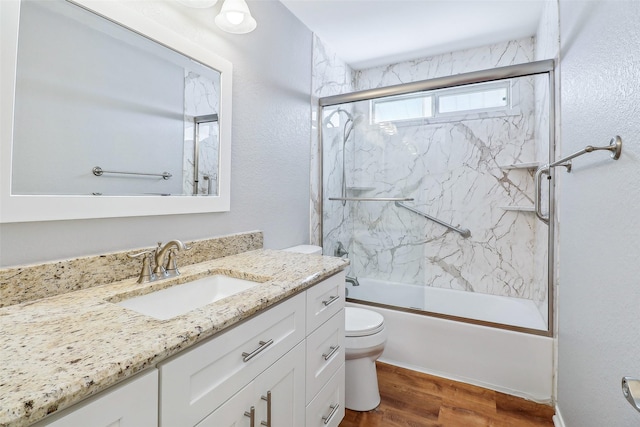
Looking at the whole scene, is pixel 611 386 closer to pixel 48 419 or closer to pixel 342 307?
pixel 342 307

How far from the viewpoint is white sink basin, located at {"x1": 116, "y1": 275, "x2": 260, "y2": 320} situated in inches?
40.3

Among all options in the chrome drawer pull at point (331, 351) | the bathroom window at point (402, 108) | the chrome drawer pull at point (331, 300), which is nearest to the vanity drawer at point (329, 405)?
the chrome drawer pull at point (331, 351)

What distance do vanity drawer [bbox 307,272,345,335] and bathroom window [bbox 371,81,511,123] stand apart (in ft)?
5.30

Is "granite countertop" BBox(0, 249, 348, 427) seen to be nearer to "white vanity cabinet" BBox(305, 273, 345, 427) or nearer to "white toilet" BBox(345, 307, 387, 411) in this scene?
"white vanity cabinet" BBox(305, 273, 345, 427)

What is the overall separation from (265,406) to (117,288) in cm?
61

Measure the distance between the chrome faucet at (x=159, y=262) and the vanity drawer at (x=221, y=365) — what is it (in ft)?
1.43

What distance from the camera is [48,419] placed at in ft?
1.55

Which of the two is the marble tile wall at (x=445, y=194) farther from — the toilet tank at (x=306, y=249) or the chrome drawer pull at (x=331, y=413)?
the chrome drawer pull at (x=331, y=413)

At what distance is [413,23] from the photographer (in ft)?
7.36

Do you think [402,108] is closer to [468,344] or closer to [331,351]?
[468,344]

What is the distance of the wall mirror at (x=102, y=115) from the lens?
88 cm

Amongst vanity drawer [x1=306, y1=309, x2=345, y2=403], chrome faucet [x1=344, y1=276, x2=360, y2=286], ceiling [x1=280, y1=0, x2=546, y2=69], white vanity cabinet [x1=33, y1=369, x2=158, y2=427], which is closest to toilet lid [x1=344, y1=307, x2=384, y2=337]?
vanity drawer [x1=306, y1=309, x2=345, y2=403]

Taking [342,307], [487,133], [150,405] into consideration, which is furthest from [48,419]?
[487,133]

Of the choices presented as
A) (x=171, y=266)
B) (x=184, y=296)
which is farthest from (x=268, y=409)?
(x=171, y=266)
